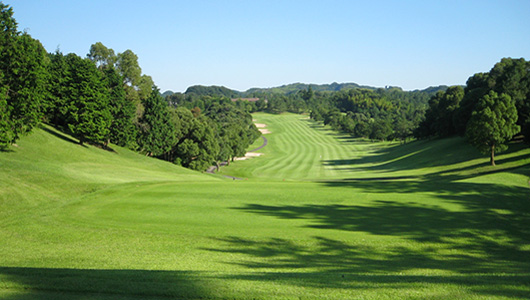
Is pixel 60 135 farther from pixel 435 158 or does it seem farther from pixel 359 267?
pixel 435 158

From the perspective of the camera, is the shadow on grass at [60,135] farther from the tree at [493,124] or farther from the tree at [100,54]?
the tree at [493,124]

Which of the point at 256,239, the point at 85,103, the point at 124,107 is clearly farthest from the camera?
the point at 124,107

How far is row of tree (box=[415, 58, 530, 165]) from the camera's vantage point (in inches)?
1706

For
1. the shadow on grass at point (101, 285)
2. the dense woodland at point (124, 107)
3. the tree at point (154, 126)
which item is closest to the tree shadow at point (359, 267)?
the shadow on grass at point (101, 285)

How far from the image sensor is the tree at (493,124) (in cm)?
4300

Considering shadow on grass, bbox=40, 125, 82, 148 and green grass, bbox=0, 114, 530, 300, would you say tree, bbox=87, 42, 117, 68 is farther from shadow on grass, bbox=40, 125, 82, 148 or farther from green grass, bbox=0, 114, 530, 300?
green grass, bbox=0, 114, 530, 300

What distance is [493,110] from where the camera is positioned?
145 feet

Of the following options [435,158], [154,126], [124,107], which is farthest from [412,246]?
[435,158]

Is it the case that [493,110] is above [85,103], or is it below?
below

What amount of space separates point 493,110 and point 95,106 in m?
48.5

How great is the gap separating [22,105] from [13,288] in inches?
1164

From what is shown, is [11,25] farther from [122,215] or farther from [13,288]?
[13,288]

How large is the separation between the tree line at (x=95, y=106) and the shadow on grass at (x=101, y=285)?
2690cm

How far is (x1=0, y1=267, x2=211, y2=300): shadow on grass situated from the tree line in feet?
88.3
